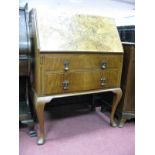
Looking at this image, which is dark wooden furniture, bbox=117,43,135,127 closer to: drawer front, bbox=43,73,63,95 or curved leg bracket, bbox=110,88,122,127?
curved leg bracket, bbox=110,88,122,127

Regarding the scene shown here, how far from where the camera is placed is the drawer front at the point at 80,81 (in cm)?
164

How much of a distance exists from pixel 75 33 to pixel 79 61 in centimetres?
26

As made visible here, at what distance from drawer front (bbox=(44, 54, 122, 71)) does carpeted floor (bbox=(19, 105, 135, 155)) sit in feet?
2.27

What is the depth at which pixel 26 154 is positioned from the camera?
63.8 inches

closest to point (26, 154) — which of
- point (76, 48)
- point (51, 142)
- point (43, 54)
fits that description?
point (51, 142)

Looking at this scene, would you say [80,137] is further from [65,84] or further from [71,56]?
[71,56]

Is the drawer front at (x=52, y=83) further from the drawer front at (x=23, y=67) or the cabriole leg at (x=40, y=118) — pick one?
the drawer front at (x=23, y=67)

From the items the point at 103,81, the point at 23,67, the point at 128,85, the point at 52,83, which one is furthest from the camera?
the point at 128,85

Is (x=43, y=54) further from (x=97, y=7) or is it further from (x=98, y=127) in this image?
(x=97, y=7)

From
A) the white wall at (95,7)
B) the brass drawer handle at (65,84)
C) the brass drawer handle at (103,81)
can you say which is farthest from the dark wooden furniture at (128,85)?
the white wall at (95,7)

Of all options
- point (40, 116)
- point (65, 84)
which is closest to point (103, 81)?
point (65, 84)

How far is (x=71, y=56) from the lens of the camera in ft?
5.45
